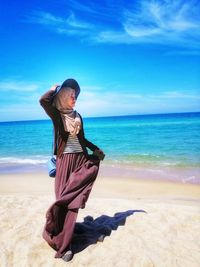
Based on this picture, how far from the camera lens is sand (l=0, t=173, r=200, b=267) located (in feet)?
11.5

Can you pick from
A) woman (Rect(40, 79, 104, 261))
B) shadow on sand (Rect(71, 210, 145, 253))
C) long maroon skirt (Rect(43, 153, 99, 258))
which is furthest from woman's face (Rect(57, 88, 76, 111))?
shadow on sand (Rect(71, 210, 145, 253))

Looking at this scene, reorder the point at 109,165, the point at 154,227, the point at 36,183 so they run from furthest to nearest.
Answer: the point at 109,165
the point at 36,183
the point at 154,227

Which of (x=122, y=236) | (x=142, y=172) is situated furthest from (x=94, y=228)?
(x=142, y=172)

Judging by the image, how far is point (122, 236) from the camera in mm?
3988

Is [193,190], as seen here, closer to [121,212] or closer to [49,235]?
[121,212]

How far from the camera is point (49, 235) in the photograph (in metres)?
3.63

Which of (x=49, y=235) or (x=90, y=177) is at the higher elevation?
(x=90, y=177)

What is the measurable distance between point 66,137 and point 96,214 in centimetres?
201

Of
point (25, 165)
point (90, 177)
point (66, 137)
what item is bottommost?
point (25, 165)

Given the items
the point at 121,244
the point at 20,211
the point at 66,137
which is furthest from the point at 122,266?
the point at 20,211

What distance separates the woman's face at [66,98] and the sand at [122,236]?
1.75 metres

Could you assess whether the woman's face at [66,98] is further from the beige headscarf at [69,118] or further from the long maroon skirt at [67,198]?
the long maroon skirt at [67,198]

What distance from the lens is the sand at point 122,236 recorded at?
3.50 m

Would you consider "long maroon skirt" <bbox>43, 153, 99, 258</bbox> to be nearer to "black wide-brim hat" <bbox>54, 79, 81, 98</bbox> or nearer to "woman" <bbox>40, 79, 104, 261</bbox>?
"woman" <bbox>40, 79, 104, 261</bbox>
